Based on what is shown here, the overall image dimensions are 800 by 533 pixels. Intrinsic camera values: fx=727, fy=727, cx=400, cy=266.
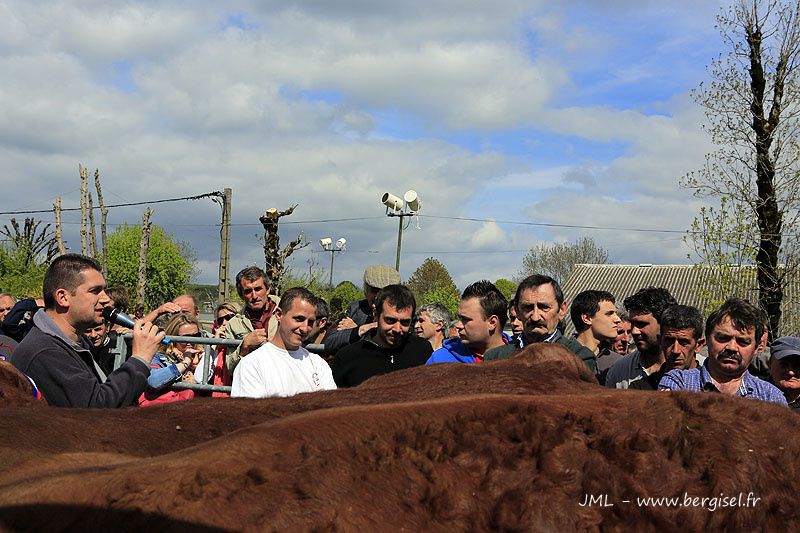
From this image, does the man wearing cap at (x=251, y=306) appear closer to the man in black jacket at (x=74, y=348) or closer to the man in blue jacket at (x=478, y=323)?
the man in blue jacket at (x=478, y=323)

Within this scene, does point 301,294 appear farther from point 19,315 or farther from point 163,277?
point 163,277

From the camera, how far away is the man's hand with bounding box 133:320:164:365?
3975mm

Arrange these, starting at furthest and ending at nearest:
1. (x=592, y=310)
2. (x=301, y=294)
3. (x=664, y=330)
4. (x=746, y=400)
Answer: (x=592, y=310) < (x=301, y=294) < (x=664, y=330) < (x=746, y=400)

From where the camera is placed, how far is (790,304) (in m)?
13.1

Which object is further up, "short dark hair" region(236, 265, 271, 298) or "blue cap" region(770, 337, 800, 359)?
"short dark hair" region(236, 265, 271, 298)

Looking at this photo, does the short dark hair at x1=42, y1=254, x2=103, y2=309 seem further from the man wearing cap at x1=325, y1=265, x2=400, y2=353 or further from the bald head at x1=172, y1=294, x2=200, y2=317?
the bald head at x1=172, y1=294, x2=200, y2=317

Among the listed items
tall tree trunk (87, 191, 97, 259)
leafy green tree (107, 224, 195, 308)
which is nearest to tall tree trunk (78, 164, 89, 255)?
tall tree trunk (87, 191, 97, 259)

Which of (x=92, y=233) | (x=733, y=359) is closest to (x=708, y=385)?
(x=733, y=359)

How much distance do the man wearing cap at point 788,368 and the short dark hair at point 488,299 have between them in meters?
1.77

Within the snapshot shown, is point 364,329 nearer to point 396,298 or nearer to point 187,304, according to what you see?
point 396,298

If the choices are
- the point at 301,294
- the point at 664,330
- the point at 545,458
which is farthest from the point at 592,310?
the point at 545,458

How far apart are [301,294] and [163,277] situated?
5406cm

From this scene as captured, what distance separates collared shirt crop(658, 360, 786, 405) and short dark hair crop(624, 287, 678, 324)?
4.23ft

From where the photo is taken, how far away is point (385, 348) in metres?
5.18
